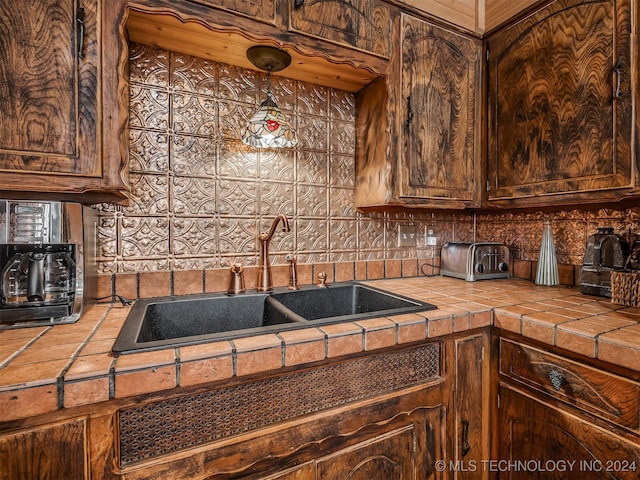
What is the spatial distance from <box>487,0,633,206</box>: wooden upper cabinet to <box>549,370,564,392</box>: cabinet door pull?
0.69 m

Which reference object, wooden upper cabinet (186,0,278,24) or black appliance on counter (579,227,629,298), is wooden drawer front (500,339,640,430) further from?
wooden upper cabinet (186,0,278,24)

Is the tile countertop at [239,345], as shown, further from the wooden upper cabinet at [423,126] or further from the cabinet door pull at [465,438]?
the wooden upper cabinet at [423,126]

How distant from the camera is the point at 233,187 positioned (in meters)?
1.37

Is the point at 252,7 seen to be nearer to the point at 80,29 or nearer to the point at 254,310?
the point at 80,29

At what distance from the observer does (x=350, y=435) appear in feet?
3.01

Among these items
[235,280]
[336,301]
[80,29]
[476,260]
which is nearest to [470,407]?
[336,301]

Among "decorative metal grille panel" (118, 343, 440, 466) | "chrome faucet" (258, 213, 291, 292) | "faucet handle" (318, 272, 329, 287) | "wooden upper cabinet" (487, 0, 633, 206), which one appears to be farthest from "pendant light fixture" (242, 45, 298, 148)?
"wooden upper cabinet" (487, 0, 633, 206)

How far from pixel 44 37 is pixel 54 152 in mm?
313

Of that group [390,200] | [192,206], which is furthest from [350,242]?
[192,206]

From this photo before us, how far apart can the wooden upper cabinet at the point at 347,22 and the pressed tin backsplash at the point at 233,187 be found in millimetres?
338

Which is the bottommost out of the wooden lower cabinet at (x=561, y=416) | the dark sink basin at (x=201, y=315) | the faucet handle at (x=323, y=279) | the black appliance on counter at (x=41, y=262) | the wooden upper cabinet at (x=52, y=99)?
the wooden lower cabinet at (x=561, y=416)

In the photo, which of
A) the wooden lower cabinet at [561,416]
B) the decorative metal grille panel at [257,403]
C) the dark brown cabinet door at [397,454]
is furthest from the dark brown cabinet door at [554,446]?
the decorative metal grille panel at [257,403]

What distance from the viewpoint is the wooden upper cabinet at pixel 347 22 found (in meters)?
1.14

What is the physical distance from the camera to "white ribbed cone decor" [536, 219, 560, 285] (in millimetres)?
1565
